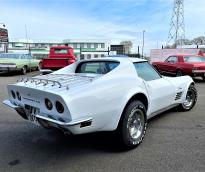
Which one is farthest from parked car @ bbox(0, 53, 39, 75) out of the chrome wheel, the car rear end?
the chrome wheel

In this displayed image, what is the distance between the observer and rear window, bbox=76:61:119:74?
4919 mm

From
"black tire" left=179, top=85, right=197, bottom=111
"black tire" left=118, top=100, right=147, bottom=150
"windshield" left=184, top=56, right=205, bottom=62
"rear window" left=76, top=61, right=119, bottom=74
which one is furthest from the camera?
"windshield" left=184, top=56, right=205, bottom=62

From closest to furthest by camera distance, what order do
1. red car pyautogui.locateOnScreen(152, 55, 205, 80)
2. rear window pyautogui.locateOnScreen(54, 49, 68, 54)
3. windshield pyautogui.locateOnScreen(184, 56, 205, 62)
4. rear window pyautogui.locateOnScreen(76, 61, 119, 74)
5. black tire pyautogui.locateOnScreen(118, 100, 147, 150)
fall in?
black tire pyautogui.locateOnScreen(118, 100, 147, 150) < rear window pyautogui.locateOnScreen(76, 61, 119, 74) < red car pyautogui.locateOnScreen(152, 55, 205, 80) < windshield pyautogui.locateOnScreen(184, 56, 205, 62) < rear window pyautogui.locateOnScreen(54, 49, 68, 54)

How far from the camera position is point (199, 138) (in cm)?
453

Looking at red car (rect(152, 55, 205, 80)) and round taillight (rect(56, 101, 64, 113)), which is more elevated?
round taillight (rect(56, 101, 64, 113))

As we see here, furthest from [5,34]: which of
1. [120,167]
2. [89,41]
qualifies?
[89,41]

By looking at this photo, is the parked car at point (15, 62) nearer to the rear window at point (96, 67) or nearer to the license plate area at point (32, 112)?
the rear window at point (96, 67)

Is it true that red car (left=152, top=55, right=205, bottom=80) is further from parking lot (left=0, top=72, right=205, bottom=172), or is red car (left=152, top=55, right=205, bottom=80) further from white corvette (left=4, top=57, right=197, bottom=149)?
white corvette (left=4, top=57, right=197, bottom=149)

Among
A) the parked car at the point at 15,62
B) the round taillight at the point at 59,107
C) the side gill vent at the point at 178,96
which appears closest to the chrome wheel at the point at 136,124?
the round taillight at the point at 59,107

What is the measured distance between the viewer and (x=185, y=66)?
13109mm

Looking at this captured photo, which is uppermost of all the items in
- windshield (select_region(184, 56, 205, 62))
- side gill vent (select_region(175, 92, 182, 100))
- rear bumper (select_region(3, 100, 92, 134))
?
windshield (select_region(184, 56, 205, 62))

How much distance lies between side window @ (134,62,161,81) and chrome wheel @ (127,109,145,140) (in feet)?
2.43

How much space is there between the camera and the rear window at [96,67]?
492cm

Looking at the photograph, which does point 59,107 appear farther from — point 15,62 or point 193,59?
point 15,62
